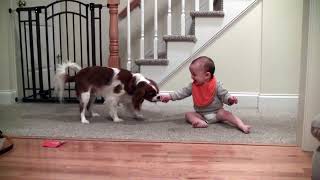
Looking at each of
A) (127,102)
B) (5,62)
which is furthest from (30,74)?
(127,102)

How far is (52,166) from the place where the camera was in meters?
1.74

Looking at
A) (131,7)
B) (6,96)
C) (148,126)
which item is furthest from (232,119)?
(6,96)

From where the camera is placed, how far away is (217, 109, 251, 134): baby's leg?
2.31 metres

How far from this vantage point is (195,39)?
3.18 m

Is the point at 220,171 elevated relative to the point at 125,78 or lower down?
lower down

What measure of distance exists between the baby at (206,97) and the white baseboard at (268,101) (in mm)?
688

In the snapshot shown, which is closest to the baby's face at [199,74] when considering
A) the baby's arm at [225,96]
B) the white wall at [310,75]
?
the baby's arm at [225,96]

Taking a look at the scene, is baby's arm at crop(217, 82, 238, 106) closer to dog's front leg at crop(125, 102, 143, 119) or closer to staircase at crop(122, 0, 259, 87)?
dog's front leg at crop(125, 102, 143, 119)

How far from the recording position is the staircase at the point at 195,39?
3135 millimetres

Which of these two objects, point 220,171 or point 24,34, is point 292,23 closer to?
point 220,171

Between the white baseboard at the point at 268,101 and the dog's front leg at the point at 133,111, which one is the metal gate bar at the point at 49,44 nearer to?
the dog's front leg at the point at 133,111

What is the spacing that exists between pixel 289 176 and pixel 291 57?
1.74 m

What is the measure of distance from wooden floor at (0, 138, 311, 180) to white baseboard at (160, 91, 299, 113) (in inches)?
47.1

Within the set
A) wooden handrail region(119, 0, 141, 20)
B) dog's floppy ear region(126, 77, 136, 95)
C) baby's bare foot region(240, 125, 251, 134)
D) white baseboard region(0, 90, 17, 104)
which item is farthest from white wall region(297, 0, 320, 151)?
white baseboard region(0, 90, 17, 104)
